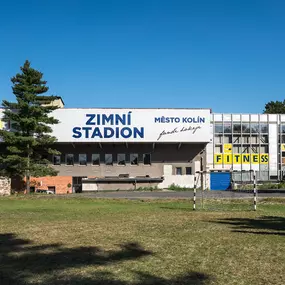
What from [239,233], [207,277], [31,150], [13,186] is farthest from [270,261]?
[13,186]

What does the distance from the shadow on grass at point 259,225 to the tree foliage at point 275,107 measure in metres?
95.7

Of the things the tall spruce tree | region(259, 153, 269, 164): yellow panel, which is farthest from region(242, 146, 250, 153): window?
the tall spruce tree

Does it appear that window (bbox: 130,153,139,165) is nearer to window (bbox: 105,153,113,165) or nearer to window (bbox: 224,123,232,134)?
window (bbox: 105,153,113,165)

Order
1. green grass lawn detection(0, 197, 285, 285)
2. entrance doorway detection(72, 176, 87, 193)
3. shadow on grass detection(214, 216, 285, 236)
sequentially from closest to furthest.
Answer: green grass lawn detection(0, 197, 285, 285)
shadow on grass detection(214, 216, 285, 236)
entrance doorway detection(72, 176, 87, 193)

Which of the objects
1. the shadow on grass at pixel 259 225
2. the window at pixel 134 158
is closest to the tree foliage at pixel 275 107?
the window at pixel 134 158

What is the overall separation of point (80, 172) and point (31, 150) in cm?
851

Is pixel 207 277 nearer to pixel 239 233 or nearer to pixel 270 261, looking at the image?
pixel 270 261

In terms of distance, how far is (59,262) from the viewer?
746cm

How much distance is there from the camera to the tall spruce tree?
127ft

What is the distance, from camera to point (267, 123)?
5272 centimetres

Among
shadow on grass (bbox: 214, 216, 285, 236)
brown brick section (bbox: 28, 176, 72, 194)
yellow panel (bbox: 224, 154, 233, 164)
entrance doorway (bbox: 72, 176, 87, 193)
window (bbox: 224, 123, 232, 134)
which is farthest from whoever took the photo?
window (bbox: 224, 123, 232, 134)

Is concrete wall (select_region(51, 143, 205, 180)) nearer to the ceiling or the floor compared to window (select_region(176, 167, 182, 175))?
nearer to the ceiling

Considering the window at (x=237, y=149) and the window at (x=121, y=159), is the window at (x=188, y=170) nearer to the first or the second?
the window at (x=121, y=159)

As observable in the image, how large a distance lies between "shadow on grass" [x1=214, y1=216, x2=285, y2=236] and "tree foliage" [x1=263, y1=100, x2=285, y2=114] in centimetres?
9568
